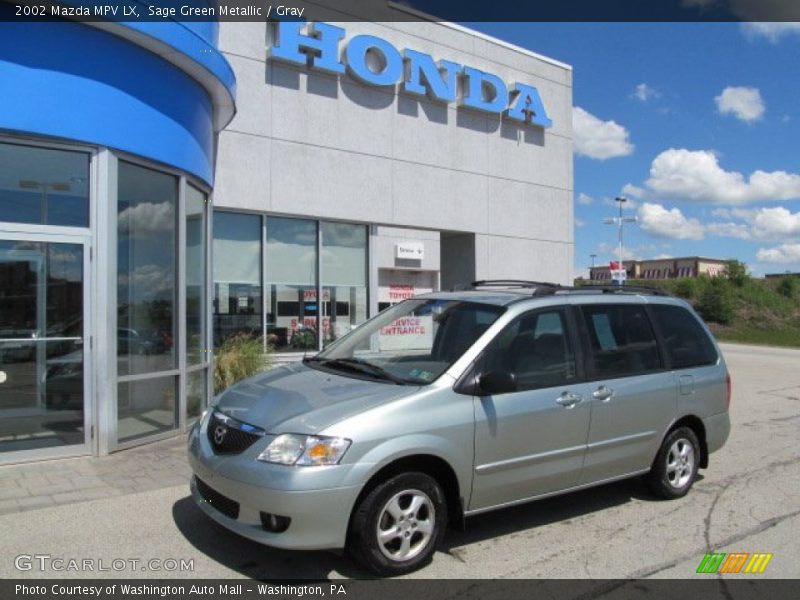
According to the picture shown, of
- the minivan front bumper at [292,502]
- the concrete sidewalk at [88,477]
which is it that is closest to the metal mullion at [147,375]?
the concrete sidewalk at [88,477]

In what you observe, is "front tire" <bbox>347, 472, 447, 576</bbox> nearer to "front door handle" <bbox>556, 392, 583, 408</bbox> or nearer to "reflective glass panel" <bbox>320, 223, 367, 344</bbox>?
"front door handle" <bbox>556, 392, 583, 408</bbox>

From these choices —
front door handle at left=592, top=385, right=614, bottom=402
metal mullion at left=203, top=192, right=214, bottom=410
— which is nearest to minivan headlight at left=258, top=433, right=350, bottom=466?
front door handle at left=592, top=385, right=614, bottom=402

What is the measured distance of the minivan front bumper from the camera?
3900 millimetres

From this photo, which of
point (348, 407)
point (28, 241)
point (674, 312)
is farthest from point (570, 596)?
point (28, 241)

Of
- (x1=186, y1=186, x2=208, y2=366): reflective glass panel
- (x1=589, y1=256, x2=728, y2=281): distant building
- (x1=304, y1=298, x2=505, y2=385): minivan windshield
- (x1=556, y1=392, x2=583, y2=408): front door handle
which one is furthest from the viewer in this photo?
(x1=589, y1=256, x2=728, y2=281): distant building

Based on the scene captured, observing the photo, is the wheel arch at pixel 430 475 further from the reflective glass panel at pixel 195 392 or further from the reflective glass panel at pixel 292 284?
the reflective glass panel at pixel 292 284

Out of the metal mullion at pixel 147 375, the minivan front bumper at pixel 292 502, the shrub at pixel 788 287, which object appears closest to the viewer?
the minivan front bumper at pixel 292 502

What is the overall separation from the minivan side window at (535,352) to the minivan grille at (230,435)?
162 cm

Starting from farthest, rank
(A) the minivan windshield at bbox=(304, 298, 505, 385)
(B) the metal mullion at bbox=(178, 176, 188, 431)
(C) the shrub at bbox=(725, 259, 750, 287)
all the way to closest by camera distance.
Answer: (C) the shrub at bbox=(725, 259, 750, 287) → (B) the metal mullion at bbox=(178, 176, 188, 431) → (A) the minivan windshield at bbox=(304, 298, 505, 385)

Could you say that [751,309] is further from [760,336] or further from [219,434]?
[219,434]

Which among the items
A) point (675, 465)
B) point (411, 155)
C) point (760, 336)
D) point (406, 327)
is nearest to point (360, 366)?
point (406, 327)

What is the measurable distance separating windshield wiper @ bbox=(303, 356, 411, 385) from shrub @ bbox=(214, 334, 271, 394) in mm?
4956

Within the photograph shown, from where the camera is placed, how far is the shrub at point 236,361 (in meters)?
10.4

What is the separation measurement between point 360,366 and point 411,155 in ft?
31.6
